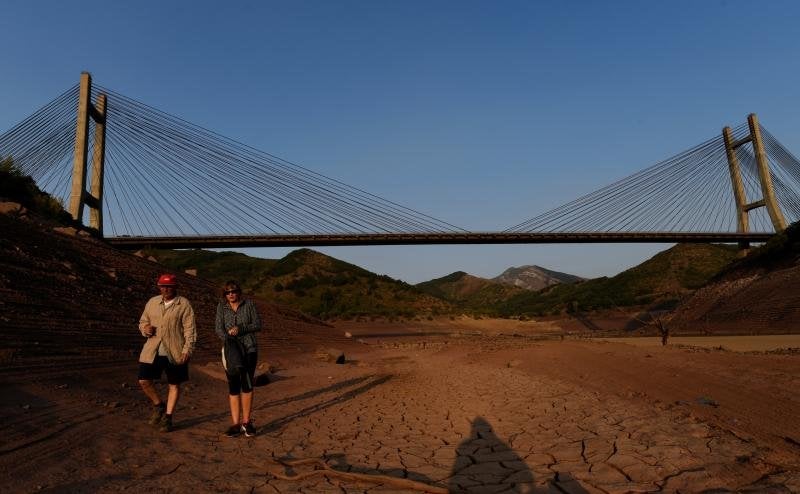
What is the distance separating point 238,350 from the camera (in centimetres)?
516

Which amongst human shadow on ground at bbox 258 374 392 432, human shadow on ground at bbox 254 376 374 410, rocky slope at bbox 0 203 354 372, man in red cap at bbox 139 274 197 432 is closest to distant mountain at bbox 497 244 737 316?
rocky slope at bbox 0 203 354 372

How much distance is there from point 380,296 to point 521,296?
183 feet

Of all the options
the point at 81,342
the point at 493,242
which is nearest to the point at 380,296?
the point at 493,242

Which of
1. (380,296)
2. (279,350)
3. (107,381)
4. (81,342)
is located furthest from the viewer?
(380,296)

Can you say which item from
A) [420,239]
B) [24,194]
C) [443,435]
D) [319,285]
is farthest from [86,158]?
[319,285]

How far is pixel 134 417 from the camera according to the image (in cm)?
536

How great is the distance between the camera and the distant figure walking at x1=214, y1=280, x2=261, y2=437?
5.05 m

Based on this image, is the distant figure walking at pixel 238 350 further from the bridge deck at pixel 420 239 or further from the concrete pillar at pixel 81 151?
the bridge deck at pixel 420 239

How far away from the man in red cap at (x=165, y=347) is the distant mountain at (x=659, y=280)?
2173 inches

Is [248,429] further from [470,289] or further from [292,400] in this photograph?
[470,289]

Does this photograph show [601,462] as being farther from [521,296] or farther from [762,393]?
[521,296]

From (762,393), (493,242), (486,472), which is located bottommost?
(486,472)

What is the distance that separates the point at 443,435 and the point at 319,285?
47.5 metres

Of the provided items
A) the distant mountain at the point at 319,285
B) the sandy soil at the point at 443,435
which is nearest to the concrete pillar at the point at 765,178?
the distant mountain at the point at 319,285
